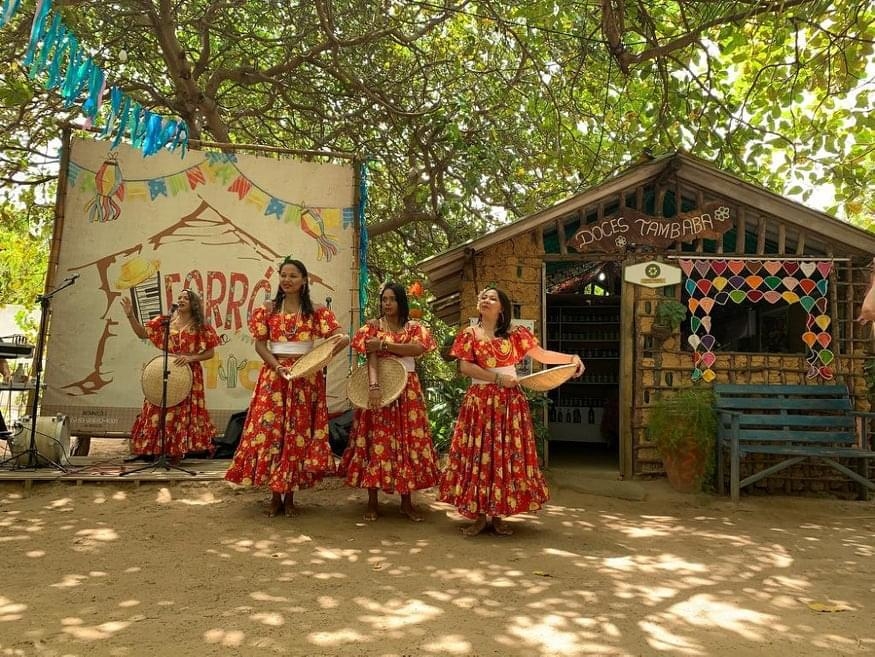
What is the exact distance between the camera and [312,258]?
7.61m

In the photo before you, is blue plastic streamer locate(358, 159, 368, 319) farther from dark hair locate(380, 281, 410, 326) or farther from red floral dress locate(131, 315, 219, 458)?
dark hair locate(380, 281, 410, 326)

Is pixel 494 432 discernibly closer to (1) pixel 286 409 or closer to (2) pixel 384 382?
(2) pixel 384 382

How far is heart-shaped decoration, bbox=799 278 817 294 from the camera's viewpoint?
279 inches

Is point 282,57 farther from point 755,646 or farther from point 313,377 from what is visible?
point 755,646

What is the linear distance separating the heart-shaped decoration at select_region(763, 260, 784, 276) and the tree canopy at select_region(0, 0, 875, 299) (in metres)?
0.75

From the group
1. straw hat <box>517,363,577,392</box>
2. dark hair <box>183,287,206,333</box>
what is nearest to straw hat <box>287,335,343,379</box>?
straw hat <box>517,363,577,392</box>

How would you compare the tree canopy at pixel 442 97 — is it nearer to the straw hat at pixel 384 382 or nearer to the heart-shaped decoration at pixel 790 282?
the heart-shaped decoration at pixel 790 282

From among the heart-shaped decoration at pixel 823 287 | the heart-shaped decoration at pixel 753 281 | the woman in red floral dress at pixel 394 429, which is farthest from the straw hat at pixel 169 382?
the heart-shaped decoration at pixel 823 287

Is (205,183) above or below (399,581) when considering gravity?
above

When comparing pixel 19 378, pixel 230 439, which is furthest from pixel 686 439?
pixel 19 378

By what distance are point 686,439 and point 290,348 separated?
12.9 feet

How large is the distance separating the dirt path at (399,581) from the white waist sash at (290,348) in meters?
1.21

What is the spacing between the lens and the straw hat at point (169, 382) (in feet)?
20.3

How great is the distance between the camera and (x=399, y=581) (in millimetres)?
3605
